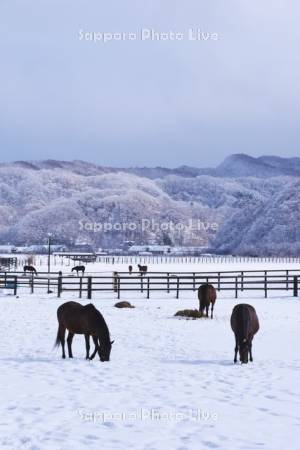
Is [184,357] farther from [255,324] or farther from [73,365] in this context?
[73,365]

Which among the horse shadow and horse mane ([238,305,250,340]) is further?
horse mane ([238,305,250,340])

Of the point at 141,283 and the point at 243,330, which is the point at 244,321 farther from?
the point at 141,283

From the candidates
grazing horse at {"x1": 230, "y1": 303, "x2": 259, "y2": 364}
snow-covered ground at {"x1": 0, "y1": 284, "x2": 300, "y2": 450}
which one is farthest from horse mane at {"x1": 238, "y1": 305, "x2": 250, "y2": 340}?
snow-covered ground at {"x1": 0, "y1": 284, "x2": 300, "y2": 450}

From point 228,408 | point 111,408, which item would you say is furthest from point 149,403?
point 228,408

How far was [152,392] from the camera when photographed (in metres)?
9.46

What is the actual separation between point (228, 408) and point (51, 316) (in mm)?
13372

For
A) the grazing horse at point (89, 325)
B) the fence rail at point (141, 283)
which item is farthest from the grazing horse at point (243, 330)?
the fence rail at point (141, 283)

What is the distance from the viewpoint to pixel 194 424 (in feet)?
25.0

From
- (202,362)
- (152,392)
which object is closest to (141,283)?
(202,362)

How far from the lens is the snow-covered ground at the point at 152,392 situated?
7.09 m

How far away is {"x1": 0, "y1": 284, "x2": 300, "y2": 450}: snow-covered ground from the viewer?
7086mm

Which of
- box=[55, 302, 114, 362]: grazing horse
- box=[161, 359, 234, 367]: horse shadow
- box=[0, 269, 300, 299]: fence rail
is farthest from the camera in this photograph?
box=[0, 269, 300, 299]: fence rail

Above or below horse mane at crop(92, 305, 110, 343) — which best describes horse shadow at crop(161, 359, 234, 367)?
below

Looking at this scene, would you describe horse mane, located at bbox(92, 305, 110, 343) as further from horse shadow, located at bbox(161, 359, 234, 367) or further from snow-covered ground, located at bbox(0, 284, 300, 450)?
horse shadow, located at bbox(161, 359, 234, 367)
